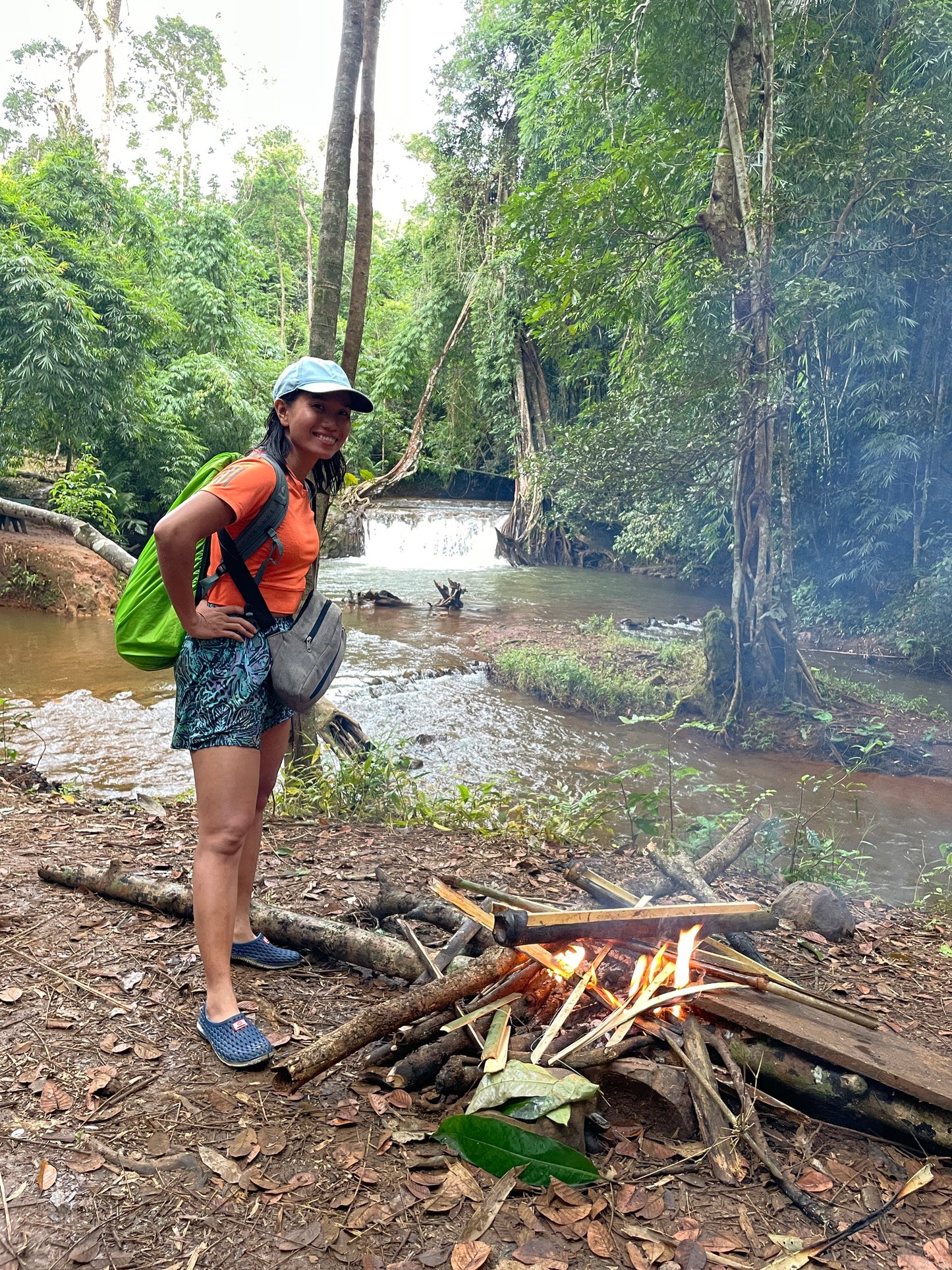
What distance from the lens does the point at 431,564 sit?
837 inches

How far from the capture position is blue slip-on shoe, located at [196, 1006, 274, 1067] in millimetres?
2236

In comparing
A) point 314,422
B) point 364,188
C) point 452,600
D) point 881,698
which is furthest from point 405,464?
point 314,422

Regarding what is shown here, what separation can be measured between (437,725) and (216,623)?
6632mm

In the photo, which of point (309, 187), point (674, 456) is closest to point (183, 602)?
point (674, 456)

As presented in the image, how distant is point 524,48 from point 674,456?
17.8 m

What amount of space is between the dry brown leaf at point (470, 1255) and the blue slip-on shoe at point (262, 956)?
50.2 inches

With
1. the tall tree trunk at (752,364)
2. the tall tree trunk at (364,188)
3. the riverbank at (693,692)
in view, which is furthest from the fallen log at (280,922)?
the tall tree trunk at (752,364)

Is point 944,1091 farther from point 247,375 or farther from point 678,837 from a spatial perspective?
point 247,375

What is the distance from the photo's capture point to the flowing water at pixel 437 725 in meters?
6.66

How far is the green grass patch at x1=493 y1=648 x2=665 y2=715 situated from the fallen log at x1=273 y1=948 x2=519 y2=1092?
23.9 feet

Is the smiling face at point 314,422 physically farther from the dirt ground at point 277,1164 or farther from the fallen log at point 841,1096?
the fallen log at point 841,1096

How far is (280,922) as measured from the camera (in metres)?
2.96

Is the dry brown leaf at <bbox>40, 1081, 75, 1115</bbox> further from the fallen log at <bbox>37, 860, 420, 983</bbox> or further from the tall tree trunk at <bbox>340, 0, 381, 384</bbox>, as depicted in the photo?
the tall tree trunk at <bbox>340, 0, 381, 384</bbox>

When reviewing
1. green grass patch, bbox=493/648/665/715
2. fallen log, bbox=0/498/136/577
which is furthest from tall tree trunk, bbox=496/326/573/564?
fallen log, bbox=0/498/136/577
